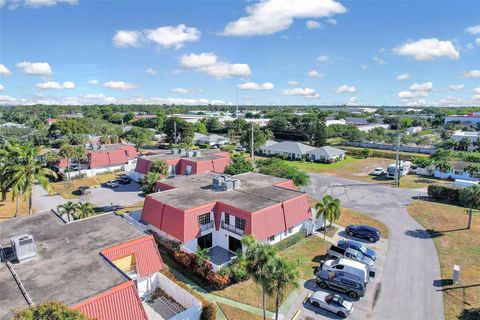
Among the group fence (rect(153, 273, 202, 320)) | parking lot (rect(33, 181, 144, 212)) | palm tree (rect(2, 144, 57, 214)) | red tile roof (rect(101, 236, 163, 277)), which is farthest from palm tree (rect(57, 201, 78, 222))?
fence (rect(153, 273, 202, 320))

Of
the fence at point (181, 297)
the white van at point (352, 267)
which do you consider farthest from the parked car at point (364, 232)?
the fence at point (181, 297)

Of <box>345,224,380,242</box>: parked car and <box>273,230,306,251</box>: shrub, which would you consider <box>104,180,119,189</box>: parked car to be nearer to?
<box>273,230,306,251</box>: shrub

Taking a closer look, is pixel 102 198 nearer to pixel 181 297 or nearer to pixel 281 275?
pixel 181 297

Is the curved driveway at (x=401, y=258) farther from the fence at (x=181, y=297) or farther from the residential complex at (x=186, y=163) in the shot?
the residential complex at (x=186, y=163)

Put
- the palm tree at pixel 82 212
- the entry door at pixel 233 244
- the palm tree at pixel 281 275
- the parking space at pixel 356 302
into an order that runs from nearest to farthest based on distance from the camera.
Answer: the palm tree at pixel 281 275
the parking space at pixel 356 302
the entry door at pixel 233 244
the palm tree at pixel 82 212

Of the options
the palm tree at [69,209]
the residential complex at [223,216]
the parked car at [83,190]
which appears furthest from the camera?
the parked car at [83,190]

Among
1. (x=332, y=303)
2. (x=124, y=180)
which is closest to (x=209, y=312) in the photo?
(x=332, y=303)

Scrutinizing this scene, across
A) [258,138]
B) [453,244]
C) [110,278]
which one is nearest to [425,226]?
[453,244]

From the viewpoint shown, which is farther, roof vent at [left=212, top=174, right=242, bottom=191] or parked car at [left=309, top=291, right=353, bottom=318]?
roof vent at [left=212, top=174, right=242, bottom=191]
